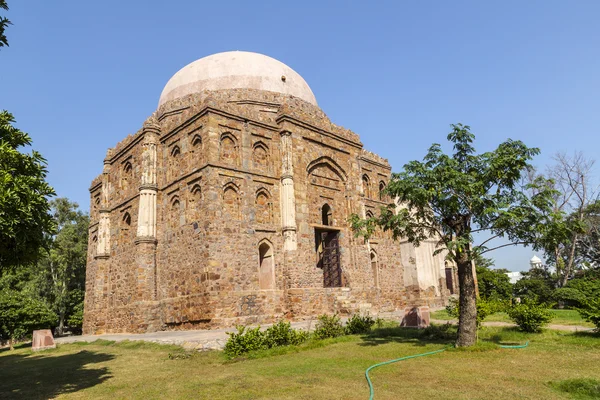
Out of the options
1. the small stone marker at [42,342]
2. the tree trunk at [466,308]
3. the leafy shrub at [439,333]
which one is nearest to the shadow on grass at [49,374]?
the small stone marker at [42,342]

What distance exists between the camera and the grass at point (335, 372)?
20.3ft

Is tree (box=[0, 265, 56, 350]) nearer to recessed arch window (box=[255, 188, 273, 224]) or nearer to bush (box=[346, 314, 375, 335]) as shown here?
recessed arch window (box=[255, 188, 273, 224])

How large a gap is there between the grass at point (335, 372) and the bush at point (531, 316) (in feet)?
1.12

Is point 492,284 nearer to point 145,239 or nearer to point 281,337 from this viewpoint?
point 281,337

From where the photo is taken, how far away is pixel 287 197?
18.0 m

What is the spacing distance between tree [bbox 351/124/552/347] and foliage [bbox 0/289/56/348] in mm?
16503

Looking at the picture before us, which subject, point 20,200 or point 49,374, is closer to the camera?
point 20,200

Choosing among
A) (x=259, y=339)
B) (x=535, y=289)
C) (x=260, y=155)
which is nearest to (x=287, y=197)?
(x=260, y=155)

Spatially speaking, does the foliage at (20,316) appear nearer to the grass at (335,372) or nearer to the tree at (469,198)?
the grass at (335,372)

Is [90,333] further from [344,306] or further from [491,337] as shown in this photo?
[491,337]

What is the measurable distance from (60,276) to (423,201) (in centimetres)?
2735

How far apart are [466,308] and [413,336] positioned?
2.53m

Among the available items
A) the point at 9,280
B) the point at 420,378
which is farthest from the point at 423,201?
the point at 9,280

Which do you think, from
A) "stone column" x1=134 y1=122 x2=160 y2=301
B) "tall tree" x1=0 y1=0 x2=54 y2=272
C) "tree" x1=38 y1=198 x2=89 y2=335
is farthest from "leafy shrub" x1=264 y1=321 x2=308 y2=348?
"tree" x1=38 y1=198 x2=89 y2=335
